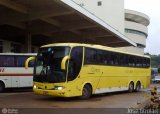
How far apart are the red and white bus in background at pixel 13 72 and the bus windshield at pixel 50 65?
6.18 meters

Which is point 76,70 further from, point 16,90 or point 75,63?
point 16,90

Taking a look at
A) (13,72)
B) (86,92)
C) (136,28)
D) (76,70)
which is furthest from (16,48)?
(136,28)

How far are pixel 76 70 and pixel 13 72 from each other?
7.35m

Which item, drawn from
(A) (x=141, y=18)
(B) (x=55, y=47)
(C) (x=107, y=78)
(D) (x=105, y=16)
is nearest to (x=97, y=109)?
(B) (x=55, y=47)

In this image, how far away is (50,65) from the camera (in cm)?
1739

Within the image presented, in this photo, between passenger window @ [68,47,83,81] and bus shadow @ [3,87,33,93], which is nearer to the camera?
passenger window @ [68,47,83,81]

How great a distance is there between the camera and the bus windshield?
56.2 feet

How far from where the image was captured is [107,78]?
834 inches

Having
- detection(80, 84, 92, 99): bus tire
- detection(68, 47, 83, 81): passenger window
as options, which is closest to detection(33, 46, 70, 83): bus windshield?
detection(68, 47, 83, 81): passenger window

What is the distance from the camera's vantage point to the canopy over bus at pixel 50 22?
26875 millimetres

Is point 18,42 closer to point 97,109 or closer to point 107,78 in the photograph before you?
point 107,78

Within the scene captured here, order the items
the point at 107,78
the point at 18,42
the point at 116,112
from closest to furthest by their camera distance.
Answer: the point at 116,112 < the point at 107,78 < the point at 18,42

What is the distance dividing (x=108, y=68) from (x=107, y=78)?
0.56 meters

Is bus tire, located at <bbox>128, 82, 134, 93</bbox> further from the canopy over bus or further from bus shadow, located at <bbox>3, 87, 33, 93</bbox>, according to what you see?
bus shadow, located at <bbox>3, 87, 33, 93</bbox>
